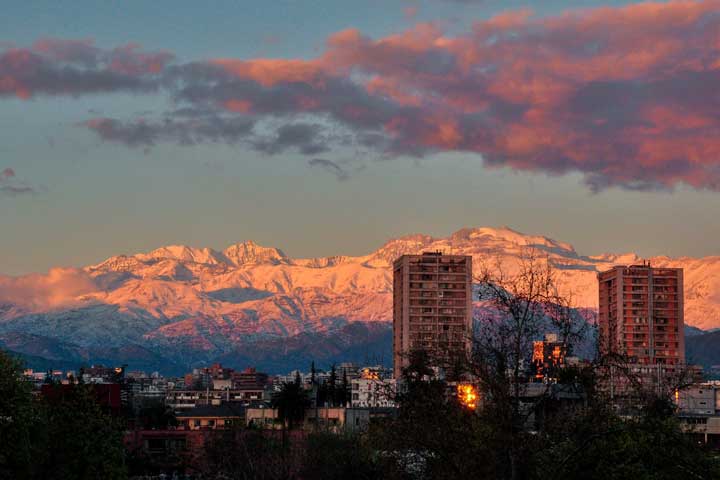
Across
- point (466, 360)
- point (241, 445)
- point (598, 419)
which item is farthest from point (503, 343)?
point (241, 445)

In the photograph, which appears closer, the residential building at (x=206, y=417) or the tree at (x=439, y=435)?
the tree at (x=439, y=435)

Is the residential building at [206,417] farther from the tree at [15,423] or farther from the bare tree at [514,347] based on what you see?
the bare tree at [514,347]

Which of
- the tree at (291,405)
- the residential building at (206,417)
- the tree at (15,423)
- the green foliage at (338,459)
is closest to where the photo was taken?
the tree at (15,423)

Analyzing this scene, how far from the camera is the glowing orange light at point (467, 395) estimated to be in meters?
47.4

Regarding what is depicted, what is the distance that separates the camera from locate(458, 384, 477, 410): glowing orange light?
155 ft

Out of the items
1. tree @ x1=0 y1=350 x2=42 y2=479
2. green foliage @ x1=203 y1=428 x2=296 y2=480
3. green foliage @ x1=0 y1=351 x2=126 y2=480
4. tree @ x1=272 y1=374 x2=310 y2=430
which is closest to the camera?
tree @ x1=0 y1=350 x2=42 y2=479

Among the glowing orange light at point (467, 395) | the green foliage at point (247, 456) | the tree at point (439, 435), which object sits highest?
the glowing orange light at point (467, 395)

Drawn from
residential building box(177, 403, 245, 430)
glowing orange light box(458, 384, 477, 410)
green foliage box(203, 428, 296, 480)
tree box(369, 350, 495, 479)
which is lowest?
green foliage box(203, 428, 296, 480)

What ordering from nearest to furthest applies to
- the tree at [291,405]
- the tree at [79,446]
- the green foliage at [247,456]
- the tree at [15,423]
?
the tree at [15,423]
the tree at [79,446]
the green foliage at [247,456]
the tree at [291,405]

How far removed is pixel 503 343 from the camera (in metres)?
41.9

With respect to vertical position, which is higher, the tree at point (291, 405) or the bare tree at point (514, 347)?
the bare tree at point (514, 347)

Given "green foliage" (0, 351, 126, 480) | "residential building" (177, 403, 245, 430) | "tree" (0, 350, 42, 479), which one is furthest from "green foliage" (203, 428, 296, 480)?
"residential building" (177, 403, 245, 430)

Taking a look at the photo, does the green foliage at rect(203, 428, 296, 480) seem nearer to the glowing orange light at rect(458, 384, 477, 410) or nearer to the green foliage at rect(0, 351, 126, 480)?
the green foliage at rect(0, 351, 126, 480)

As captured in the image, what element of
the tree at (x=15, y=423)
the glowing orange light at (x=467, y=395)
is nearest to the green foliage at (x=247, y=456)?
the tree at (x=15, y=423)
